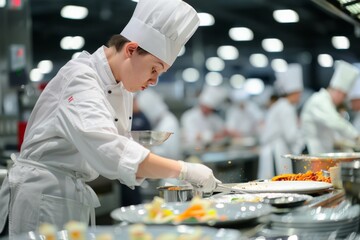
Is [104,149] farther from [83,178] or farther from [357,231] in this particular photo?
[357,231]

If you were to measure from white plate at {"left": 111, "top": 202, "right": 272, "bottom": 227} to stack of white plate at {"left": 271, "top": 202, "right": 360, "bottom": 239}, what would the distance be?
6 cm

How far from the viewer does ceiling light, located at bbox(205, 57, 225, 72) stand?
75.7 ft

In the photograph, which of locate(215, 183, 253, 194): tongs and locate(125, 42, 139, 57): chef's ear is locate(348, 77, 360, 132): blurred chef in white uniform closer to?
locate(215, 183, 253, 194): tongs

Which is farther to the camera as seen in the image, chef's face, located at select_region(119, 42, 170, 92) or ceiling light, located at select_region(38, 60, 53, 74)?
ceiling light, located at select_region(38, 60, 53, 74)

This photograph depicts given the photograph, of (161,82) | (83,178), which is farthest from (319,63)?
(83,178)

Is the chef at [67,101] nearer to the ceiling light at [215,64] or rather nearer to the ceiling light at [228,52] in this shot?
the ceiling light at [228,52]

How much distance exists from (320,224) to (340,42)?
1389 cm

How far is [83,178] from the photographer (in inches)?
94.1

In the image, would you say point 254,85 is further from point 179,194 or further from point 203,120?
point 179,194

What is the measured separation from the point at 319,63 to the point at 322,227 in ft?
48.9

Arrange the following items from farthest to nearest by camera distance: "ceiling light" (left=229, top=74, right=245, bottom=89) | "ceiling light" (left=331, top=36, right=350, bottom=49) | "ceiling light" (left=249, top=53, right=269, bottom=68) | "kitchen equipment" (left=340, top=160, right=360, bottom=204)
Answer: "ceiling light" (left=229, top=74, right=245, bottom=89)
"ceiling light" (left=249, top=53, right=269, bottom=68)
"ceiling light" (left=331, top=36, right=350, bottom=49)
"kitchen equipment" (left=340, top=160, right=360, bottom=204)

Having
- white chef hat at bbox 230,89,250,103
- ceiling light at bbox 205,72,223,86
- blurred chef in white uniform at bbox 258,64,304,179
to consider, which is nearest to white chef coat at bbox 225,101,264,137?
white chef hat at bbox 230,89,250,103

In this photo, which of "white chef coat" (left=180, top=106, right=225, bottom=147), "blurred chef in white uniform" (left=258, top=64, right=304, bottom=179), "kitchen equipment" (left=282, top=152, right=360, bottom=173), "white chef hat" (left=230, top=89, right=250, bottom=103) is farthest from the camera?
"white chef hat" (left=230, top=89, right=250, bottom=103)

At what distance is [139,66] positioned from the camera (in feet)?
7.33
